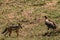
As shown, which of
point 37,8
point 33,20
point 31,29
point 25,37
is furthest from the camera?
point 37,8

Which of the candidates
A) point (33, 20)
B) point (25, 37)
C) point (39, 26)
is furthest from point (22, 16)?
point (25, 37)

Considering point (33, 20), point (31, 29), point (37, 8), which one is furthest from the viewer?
point (37, 8)

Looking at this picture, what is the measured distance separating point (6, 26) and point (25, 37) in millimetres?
1638

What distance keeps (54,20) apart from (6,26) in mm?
2283

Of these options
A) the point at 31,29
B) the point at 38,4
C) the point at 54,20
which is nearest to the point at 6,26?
the point at 31,29

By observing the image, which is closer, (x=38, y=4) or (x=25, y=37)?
(x=25, y=37)

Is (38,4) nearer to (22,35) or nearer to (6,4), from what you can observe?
(6,4)

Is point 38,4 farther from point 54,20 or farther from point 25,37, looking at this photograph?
point 25,37

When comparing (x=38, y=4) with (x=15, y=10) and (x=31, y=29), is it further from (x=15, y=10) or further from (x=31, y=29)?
(x=31, y=29)

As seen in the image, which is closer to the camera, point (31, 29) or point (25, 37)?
point (25, 37)

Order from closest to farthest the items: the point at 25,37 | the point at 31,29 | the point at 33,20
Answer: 1. the point at 25,37
2. the point at 31,29
3. the point at 33,20

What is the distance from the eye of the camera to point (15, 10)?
17.3 m

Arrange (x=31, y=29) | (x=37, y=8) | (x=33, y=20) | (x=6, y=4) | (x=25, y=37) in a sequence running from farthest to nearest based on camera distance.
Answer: (x=6, y=4), (x=37, y=8), (x=33, y=20), (x=31, y=29), (x=25, y=37)

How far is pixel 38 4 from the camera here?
58.5 ft
